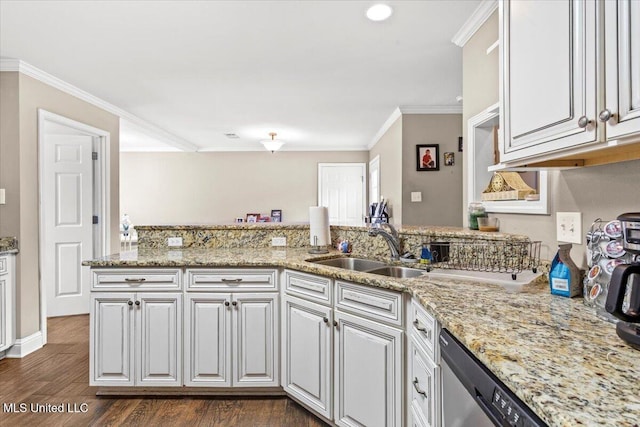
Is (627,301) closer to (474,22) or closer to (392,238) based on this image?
(392,238)

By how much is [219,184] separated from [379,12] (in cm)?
553

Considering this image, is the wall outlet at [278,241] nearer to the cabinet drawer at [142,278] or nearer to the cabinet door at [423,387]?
the cabinet drawer at [142,278]

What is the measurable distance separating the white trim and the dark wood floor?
192 millimetres

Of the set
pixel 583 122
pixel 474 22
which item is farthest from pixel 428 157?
pixel 583 122

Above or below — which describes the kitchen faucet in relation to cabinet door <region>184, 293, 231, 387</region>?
above

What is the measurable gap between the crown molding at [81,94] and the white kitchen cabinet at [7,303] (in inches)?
→ 60.1

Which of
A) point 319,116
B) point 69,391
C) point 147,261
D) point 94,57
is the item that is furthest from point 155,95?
point 69,391

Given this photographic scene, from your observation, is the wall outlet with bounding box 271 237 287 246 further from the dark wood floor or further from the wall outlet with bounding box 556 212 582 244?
the wall outlet with bounding box 556 212 582 244

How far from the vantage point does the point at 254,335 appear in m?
2.21

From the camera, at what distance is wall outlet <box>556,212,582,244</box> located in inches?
55.9

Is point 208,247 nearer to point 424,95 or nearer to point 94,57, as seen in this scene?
point 94,57

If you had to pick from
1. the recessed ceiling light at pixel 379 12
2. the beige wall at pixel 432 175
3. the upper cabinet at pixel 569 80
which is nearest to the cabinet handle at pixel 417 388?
the upper cabinet at pixel 569 80

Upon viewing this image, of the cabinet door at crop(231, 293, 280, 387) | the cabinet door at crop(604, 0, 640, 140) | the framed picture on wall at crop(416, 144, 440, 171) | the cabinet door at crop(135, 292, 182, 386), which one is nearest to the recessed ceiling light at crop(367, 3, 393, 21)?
the cabinet door at crop(604, 0, 640, 140)

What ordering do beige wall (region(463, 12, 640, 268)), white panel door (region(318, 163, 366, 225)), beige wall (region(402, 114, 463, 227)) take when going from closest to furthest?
beige wall (region(463, 12, 640, 268)) → beige wall (region(402, 114, 463, 227)) → white panel door (region(318, 163, 366, 225))
